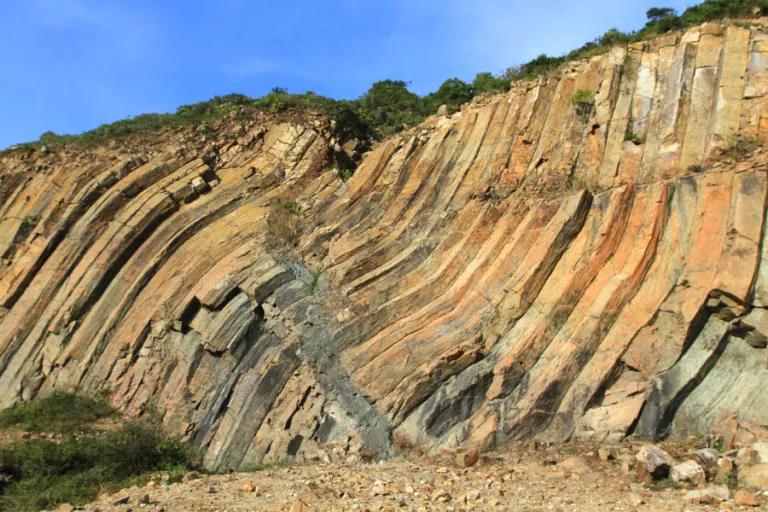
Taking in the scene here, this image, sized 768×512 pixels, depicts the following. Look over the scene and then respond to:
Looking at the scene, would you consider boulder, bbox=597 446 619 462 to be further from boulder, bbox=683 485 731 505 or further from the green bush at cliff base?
the green bush at cliff base

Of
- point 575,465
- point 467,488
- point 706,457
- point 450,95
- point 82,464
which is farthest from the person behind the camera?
point 450,95

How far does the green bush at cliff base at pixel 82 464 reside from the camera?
33.5 ft

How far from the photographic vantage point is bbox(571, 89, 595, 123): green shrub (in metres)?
14.2

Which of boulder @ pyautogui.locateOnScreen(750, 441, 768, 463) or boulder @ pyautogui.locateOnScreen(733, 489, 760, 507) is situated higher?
boulder @ pyautogui.locateOnScreen(750, 441, 768, 463)

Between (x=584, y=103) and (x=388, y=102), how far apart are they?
998cm

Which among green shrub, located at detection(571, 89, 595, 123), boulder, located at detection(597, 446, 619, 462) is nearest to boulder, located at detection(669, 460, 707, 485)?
boulder, located at detection(597, 446, 619, 462)

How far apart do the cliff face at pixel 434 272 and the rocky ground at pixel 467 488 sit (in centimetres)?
68

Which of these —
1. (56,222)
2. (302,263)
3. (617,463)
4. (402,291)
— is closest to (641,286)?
(617,463)

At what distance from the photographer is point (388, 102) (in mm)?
22953

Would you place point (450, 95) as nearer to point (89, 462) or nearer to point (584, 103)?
point (584, 103)

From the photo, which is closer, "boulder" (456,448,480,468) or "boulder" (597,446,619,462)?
"boulder" (597,446,619,462)

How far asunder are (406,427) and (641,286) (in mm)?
4861

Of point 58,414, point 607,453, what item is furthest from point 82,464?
point 607,453

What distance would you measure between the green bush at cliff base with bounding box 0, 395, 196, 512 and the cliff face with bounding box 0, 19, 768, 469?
1.15 m
